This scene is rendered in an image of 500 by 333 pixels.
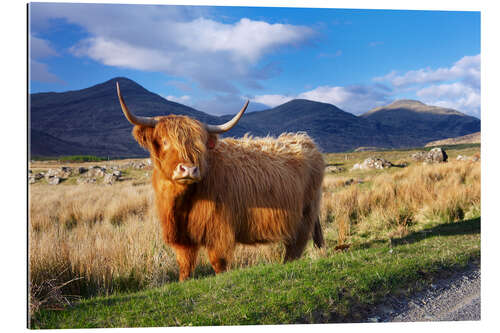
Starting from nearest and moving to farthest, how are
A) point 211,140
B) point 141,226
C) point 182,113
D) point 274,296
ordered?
point 274,296, point 211,140, point 182,113, point 141,226

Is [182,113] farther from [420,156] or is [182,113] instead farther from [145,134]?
[420,156]

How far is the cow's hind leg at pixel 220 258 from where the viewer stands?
408 centimetres

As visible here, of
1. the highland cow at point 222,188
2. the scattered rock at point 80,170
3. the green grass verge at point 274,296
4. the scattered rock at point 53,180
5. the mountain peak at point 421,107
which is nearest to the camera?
the green grass verge at point 274,296

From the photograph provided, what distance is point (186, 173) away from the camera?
10.4 ft

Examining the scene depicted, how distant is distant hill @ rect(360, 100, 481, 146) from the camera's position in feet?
24.0

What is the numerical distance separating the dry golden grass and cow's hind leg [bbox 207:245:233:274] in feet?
2.44

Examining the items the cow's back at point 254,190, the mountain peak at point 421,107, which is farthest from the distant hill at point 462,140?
the cow's back at point 254,190

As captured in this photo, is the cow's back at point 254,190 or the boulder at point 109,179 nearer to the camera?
the cow's back at point 254,190

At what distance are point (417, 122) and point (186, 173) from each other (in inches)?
343

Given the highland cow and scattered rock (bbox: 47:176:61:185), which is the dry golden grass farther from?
the highland cow

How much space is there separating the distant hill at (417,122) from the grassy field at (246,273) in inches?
56.7

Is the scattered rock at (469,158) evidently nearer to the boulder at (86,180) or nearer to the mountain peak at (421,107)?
the mountain peak at (421,107)

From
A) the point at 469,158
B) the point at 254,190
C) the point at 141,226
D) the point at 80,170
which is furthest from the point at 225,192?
the point at 469,158
